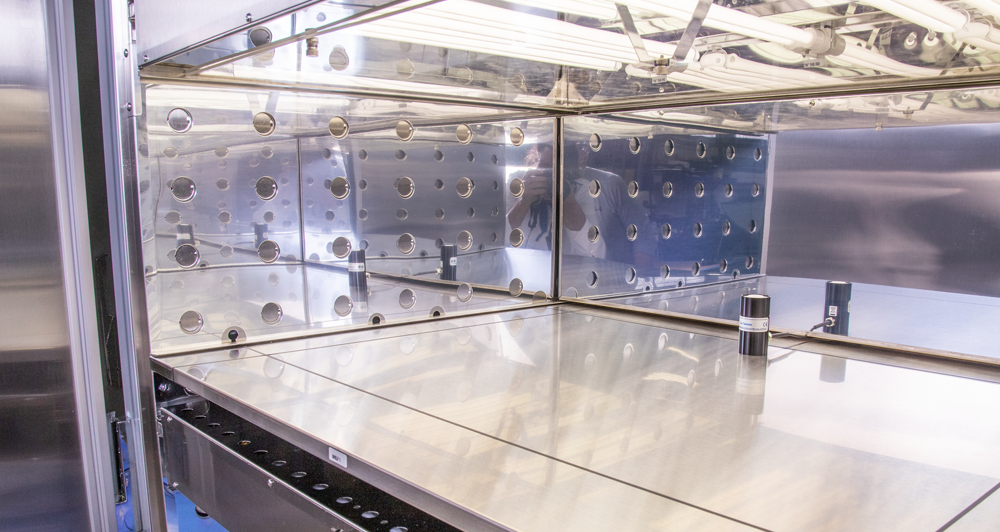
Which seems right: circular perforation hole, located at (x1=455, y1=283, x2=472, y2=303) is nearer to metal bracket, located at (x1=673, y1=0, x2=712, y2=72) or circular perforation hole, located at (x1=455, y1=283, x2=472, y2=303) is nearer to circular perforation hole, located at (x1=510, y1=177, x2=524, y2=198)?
circular perforation hole, located at (x1=510, y1=177, x2=524, y2=198)

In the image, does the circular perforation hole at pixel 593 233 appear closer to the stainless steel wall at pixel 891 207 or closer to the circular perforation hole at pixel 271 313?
the stainless steel wall at pixel 891 207

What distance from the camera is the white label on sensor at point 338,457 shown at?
2.30 ft

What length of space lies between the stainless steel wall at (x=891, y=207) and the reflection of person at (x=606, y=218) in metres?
0.29

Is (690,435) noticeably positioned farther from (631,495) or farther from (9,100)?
(9,100)

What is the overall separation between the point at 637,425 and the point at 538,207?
0.94 meters

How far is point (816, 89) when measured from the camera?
→ 47.8 inches

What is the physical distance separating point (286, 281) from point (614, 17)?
2.54 feet

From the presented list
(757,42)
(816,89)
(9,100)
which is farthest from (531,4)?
(9,100)

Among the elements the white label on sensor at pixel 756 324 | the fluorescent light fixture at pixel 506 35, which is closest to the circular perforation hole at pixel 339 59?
the fluorescent light fixture at pixel 506 35

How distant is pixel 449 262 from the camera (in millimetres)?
1504

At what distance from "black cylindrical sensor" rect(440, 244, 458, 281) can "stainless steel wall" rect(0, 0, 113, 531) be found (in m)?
0.69

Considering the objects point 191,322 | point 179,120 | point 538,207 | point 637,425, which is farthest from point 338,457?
point 538,207

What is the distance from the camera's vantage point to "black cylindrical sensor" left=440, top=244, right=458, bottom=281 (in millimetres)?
1493

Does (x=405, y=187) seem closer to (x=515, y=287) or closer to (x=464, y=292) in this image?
(x=464, y=292)
